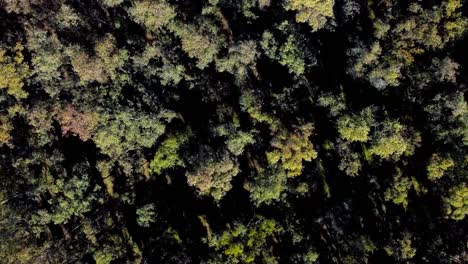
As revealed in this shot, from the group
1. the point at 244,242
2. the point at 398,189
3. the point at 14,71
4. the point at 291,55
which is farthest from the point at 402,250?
the point at 14,71

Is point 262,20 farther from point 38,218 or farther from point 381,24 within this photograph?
point 38,218

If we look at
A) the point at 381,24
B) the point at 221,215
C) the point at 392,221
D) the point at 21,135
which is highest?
the point at 21,135

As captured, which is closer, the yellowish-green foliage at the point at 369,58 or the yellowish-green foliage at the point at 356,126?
the yellowish-green foliage at the point at 356,126

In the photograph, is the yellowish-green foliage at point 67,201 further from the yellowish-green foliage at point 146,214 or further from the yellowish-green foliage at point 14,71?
the yellowish-green foliage at point 14,71

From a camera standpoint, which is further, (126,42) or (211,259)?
(126,42)

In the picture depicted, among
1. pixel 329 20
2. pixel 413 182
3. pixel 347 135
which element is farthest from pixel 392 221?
pixel 329 20

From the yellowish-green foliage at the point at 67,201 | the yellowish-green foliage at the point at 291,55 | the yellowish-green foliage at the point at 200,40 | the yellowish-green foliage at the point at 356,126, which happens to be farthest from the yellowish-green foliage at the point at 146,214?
the yellowish-green foliage at the point at 356,126
